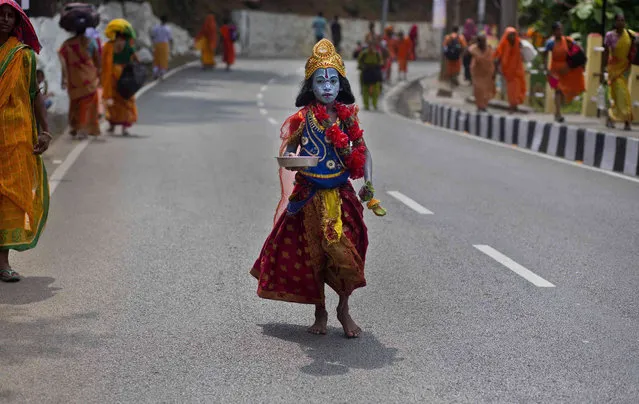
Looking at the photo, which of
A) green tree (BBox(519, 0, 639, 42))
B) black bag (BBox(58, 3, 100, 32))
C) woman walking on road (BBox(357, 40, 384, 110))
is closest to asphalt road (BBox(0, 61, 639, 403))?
black bag (BBox(58, 3, 100, 32))

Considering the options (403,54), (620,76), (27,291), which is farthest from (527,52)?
(27,291)

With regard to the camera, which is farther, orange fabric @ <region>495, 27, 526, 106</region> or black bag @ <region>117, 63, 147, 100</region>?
orange fabric @ <region>495, 27, 526, 106</region>

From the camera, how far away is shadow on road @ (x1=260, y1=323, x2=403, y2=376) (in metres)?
6.31

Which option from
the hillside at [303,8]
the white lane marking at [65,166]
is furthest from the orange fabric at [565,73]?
the hillside at [303,8]

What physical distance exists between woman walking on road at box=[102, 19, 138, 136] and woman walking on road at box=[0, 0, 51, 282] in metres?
11.5

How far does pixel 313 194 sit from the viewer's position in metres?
6.94

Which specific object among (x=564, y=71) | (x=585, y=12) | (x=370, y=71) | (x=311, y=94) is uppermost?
(x=311, y=94)

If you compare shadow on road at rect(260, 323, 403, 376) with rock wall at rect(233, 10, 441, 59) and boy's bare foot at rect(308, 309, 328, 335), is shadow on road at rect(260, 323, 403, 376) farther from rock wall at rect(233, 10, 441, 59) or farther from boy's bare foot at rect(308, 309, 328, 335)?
rock wall at rect(233, 10, 441, 59)

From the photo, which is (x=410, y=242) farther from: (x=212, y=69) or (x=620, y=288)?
(x=212, y=69)

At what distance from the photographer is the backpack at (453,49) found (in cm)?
3888

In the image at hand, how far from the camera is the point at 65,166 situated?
16.0 meters

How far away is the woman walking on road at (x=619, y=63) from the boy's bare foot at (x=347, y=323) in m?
13.8

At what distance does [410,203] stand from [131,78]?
8.28 metres

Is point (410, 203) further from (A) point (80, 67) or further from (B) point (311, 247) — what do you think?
(A) point (80, 67)
